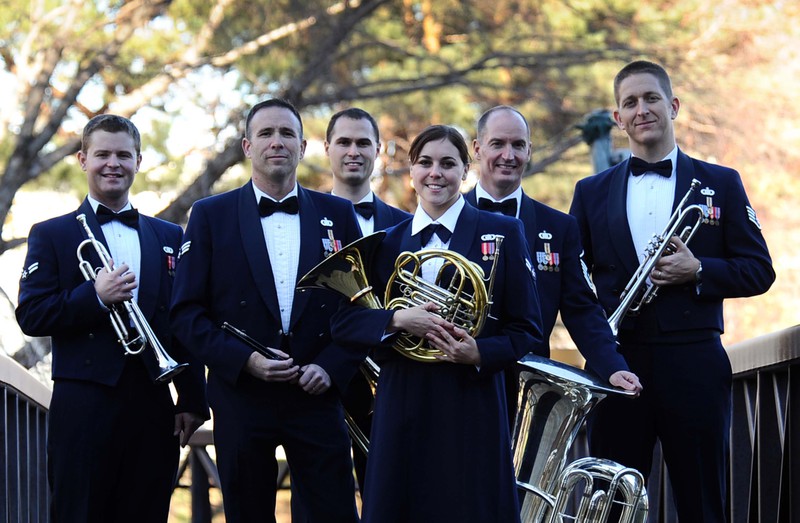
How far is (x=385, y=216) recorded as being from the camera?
18.4 feet

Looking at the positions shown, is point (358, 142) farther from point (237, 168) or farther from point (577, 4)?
point (577, 4)

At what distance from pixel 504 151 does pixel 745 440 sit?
168 cm

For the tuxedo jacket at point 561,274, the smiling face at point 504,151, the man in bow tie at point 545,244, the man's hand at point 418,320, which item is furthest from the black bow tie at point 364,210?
the man's hand at point 418,320

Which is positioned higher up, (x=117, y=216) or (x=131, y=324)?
(x=117, y=216)

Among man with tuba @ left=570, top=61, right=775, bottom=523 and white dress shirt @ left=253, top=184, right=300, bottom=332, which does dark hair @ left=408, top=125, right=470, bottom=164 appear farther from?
man with tuba @ left=570, top=61, right=775, bottom=523

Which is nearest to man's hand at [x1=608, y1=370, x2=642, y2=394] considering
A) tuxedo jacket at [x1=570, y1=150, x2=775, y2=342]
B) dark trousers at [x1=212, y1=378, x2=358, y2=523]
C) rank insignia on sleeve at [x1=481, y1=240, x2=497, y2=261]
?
tuxedo jacket at [x1=570, y1=150, x2=775, y2=342]

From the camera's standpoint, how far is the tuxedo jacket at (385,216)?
5.53m

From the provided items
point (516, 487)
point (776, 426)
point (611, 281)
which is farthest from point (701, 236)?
point (516, 487)

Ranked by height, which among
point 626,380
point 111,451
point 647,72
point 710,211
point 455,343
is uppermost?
point 647,72

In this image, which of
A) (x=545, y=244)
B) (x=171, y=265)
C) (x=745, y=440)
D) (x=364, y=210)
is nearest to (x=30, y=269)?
(x=171, y=265)

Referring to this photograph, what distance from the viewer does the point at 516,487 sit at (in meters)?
4.14

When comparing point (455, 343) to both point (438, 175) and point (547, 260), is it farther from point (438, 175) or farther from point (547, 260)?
point (547, 260)

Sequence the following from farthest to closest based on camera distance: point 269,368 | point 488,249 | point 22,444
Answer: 1. point 22,444
2. point 269,368
3. point 488,249

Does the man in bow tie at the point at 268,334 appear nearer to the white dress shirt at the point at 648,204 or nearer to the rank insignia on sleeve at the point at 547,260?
the rank insignia on sleeve at the point at 547,260
